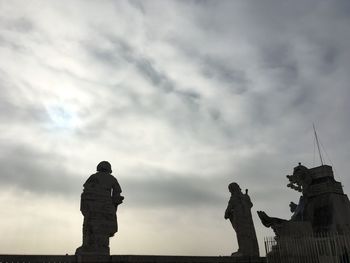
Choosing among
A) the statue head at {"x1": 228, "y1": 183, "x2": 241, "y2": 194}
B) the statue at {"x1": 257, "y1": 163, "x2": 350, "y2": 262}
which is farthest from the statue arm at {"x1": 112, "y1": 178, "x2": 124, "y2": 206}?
the statue head at {"x1": 228, "y1": 183, "x2": 241, "y2": 194}

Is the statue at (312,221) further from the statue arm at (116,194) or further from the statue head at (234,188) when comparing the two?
the statue arm at (116,194)

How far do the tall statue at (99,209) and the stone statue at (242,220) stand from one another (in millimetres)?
5861

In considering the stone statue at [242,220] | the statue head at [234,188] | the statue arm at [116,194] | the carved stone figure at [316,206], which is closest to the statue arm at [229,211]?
the stone statue at [242,220]

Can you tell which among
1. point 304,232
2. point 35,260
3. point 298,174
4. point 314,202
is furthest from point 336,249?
point 35,260

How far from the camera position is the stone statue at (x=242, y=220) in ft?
53.4

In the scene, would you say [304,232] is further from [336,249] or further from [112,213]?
[112,213]

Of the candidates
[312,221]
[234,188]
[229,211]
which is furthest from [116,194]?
[312,221]

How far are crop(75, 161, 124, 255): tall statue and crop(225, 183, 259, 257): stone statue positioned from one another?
5861 millimetres

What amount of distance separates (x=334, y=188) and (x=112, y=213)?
9.20 metres

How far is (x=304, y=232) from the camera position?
44.5 ft

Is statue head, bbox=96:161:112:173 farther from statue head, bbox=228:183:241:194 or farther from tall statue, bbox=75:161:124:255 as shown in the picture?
statue head, bbox=228:183:241:194

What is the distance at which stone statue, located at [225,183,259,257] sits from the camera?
16281mm

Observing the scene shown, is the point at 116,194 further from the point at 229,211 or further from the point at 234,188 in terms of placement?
the point at 234,188

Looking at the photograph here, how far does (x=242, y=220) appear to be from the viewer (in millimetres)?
16750
